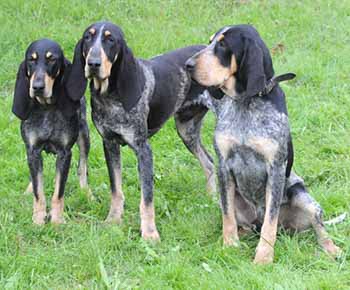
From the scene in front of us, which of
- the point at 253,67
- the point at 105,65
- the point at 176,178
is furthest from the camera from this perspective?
the point at 176,178

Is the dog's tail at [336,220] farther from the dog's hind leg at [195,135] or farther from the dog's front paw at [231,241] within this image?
the dog's hind leg at [195,135]

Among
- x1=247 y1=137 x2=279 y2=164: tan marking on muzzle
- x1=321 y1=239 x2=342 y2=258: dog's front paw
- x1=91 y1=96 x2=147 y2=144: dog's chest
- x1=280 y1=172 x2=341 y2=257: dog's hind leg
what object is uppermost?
x1=247 y1=137 x2=279 y2=164: tan marking on muzzle

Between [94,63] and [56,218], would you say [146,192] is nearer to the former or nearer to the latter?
[56,218]

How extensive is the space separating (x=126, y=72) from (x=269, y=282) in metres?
2.05

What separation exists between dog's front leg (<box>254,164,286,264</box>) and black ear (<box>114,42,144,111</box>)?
127 centimetres

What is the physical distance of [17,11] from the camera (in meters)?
10.9

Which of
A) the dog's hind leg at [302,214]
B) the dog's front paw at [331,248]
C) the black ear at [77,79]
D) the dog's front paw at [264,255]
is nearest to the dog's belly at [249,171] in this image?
the dog's hind leg at [302,214]

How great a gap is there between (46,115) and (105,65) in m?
0.81

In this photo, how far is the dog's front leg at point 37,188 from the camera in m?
6.18

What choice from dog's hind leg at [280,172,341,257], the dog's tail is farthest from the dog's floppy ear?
the dog's tail

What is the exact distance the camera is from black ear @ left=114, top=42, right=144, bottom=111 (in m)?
5.85

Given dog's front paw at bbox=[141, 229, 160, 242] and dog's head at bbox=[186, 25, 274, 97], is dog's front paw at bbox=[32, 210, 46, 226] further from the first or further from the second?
dog's head at bbox=[186, 25, 274, 97]

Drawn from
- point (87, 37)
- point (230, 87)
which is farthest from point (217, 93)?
point (87, 37)

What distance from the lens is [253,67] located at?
5.17 metres
